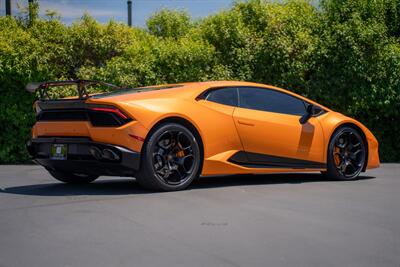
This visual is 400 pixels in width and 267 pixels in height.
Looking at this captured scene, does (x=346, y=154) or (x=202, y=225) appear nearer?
(x=202, y=225)

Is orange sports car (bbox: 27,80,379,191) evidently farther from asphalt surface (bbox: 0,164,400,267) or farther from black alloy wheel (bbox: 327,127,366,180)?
asphalt surface (bbox: 0,164,400,267)

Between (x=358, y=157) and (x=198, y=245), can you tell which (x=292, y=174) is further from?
(x=198, y=245)

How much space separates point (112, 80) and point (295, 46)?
3.62 meters

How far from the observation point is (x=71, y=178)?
8305 mm

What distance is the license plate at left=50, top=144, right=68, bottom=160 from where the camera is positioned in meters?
7.27

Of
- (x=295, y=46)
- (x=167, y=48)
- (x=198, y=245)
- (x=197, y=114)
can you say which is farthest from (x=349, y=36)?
(x=198, y=245)

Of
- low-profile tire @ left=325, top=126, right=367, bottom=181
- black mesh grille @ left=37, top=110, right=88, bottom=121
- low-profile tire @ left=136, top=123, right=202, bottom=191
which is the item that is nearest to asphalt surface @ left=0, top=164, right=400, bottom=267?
low-profile tire @ left=136, top=123, right=202, bottom=191

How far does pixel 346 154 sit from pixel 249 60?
4.72 metres

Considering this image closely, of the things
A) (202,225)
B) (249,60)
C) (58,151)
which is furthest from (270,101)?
(249,60)

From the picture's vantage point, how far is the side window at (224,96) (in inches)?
306

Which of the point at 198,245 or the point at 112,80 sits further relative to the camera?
the point at 112,80

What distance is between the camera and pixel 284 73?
514 inches

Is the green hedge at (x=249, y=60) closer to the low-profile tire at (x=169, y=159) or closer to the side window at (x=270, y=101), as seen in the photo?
the side window at (x=270, y=101)

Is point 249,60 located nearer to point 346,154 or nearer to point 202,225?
point 346,154
